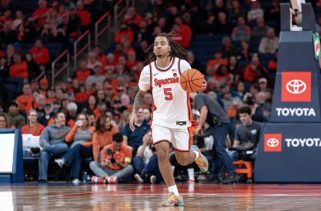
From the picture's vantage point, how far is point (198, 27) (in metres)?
28.5

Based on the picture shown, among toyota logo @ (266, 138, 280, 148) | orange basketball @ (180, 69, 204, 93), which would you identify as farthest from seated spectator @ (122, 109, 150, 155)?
orange basketball @ (180, 69, 204, 93)

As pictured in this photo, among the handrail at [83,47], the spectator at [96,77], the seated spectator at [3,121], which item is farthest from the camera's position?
the handrail at [83,47]

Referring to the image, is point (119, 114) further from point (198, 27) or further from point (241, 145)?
point (198, 27)

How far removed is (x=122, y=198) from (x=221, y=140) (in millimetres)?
5866

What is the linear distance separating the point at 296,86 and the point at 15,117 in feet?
26.1

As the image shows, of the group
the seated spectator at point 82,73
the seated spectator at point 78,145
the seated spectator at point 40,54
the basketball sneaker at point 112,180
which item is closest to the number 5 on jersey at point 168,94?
the basketball sneaker at point 112,180

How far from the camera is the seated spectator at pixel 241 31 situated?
27.3m

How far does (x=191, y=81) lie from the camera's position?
41.9ft

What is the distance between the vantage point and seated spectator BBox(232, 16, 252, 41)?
89.6 feet

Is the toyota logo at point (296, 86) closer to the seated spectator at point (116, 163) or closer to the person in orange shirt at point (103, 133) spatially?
the seated spectator at point (116, 163)

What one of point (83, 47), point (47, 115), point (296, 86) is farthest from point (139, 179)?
point (83, 47)

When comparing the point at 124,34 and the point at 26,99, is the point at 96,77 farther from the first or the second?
the point at 124,34

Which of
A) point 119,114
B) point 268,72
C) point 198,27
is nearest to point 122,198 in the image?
point 119,114

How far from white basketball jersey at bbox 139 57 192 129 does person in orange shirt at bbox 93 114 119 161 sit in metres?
7.96
